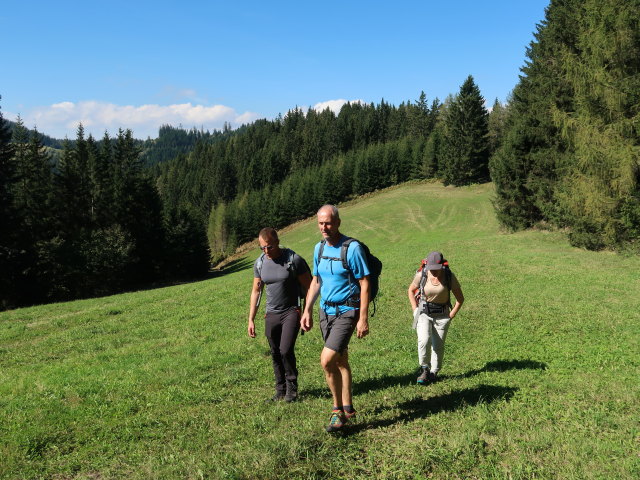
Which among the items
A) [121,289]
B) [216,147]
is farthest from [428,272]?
[216,147]

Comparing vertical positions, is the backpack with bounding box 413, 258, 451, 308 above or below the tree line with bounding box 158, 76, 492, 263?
below

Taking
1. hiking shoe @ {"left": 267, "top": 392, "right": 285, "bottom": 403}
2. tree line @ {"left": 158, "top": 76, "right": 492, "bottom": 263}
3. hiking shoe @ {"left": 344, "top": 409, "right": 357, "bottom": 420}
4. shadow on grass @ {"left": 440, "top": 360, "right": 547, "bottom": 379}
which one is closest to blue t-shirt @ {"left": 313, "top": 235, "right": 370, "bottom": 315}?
hiking shoe @ {"left": 344, "top": 409, "right": 357, "bottom": 420}

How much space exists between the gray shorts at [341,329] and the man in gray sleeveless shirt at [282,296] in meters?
1.12

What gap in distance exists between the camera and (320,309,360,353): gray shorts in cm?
508

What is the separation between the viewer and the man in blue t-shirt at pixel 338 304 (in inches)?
200

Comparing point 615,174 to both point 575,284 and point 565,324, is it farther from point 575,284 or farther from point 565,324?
point 565,324

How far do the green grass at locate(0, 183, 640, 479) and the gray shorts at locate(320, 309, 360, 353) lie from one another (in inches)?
44.8

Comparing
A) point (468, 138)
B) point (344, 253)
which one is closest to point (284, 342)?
point (344, 253)

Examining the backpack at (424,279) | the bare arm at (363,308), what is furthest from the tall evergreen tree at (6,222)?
the bare arm at (363,308)

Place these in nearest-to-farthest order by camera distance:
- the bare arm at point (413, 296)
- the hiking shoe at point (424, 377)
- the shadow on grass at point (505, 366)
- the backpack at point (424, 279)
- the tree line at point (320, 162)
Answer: the hiking shoe at point (424, 377) → the backpack at point (424, 279) → the bare arm at point (413, 296) → the shadow on grass at point (505, 366) → the tree line at point (320, 162)

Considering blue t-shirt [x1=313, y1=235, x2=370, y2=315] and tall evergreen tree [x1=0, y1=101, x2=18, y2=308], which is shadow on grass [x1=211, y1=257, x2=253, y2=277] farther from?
blue t-shirt [x1=313, y1=235, x2=370, y2=315]

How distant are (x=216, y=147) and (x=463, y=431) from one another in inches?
7577

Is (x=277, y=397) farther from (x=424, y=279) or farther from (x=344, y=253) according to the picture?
(x=424, y=279)

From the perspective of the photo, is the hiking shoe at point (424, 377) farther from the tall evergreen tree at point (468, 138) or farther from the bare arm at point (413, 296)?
the tall evergreen tree at point (468, 138)
